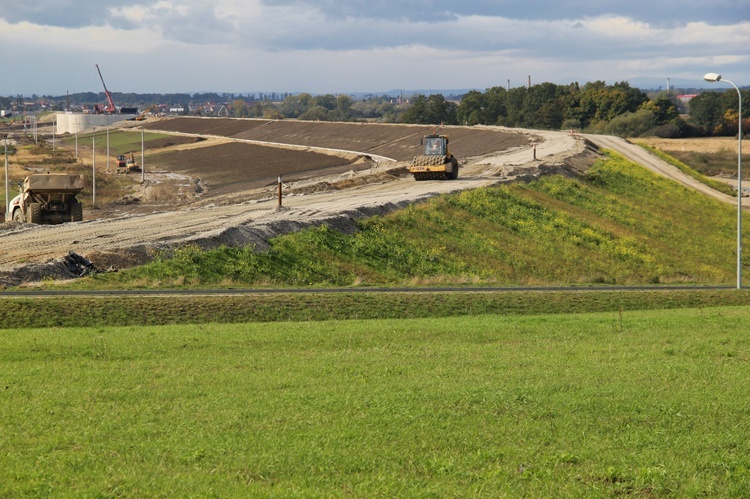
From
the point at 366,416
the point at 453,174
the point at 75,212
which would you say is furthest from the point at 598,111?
the point at 366,416

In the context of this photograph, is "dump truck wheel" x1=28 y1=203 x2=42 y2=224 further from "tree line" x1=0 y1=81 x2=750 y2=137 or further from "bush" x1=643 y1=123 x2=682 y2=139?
"bush" x1=643 y1=123 x2=682 y2=139

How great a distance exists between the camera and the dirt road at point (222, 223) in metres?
31.8

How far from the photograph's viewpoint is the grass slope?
33.7 m

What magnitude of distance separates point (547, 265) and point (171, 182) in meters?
52.4

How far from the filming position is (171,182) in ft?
289

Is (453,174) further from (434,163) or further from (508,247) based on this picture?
(508,247)

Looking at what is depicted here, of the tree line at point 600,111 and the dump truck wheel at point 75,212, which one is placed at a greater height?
the tree line at point 600,111

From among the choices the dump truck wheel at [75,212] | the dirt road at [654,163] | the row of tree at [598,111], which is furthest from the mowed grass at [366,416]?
the row of tree at [598,111]

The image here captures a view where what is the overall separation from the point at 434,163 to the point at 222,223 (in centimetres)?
2480

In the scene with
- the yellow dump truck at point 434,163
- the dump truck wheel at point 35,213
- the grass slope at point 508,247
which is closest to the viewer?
the grass slope at point 508,247

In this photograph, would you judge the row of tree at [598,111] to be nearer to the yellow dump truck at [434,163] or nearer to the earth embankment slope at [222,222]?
the earth embankment slope at [222,222]

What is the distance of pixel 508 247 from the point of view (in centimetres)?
4694

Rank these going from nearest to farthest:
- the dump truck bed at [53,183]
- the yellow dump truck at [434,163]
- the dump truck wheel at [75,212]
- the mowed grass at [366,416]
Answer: the mowed grass at [366,416], the dump truck bed at [53,183], the dump truck wheel at [75,212], the yellow dump truck at [434,163]

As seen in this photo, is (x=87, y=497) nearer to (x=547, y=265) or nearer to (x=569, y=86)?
(x=547, y=265)
